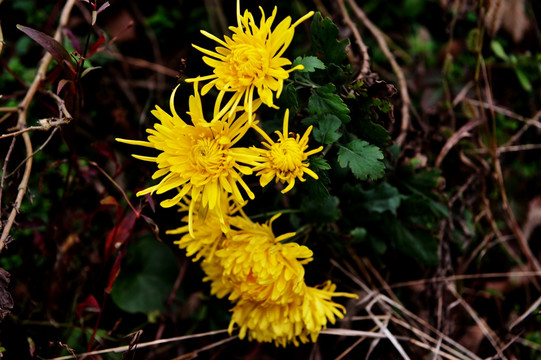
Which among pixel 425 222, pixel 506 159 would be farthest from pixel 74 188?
pixel 506 159

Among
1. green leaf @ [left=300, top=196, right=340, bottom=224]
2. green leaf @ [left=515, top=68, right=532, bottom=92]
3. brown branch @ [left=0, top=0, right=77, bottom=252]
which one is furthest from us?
green leaf @ [left=515, top=68, right=532, bottom=92]

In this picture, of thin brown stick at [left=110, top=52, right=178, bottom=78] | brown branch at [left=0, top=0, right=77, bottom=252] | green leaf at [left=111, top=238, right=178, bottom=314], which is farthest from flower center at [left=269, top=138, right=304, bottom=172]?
thin brown stick at [left=110, top=52, right=178, bottom=78]

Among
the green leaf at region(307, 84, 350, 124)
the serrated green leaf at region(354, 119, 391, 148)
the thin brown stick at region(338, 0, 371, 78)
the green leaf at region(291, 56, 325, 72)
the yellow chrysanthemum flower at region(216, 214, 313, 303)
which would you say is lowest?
the yellow chrysanthemum flower at region(216, 214, 313, 303)

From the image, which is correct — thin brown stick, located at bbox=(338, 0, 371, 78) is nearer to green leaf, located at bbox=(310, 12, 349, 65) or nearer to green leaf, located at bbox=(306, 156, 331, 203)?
green leaf, located at bbox=(310, 12, 349, 65)

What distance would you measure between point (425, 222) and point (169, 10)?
1.43 metres

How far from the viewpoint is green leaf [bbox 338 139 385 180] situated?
1.12 meters

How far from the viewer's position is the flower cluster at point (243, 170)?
1014 mm

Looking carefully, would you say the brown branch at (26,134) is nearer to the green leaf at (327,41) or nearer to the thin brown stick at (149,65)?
the thin brown stick at (149,65)

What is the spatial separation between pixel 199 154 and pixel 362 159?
1.35ft

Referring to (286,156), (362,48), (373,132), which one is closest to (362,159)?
(373,132)

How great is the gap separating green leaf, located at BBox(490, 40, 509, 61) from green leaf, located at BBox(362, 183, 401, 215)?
964 millimetres

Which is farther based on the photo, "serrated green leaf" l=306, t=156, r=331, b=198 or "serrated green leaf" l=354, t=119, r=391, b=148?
"serrated green leaf" l=354, t=119, r=391, b=148

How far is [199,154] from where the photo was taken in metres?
1.05

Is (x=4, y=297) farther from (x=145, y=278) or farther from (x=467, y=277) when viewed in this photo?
(x=467, y=277)
